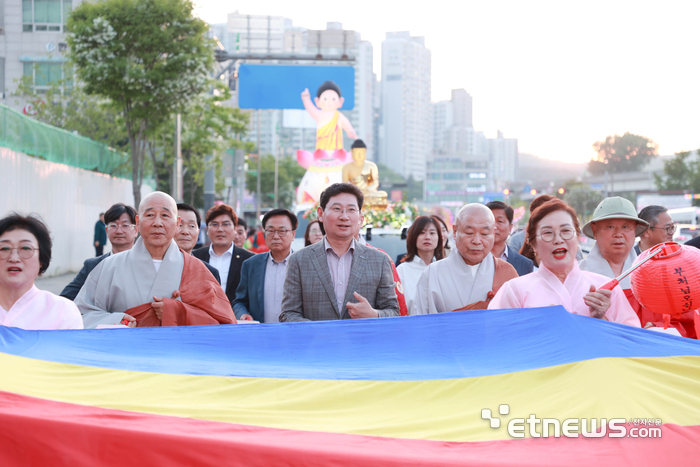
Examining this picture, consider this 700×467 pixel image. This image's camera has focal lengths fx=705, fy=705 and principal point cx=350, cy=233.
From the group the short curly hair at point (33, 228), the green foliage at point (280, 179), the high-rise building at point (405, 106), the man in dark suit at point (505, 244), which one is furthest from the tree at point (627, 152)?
the short curly hair at point (33, 228)

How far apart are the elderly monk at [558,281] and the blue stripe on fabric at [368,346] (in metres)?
0.30

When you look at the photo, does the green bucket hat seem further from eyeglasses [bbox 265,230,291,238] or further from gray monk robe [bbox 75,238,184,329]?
gray monk robe [bbox 75,238,184,329]

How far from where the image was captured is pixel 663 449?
227cm

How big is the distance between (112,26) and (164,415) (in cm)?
1367

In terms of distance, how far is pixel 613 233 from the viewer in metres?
4.41

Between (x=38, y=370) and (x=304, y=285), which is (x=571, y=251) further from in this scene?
(x=38, y=370)

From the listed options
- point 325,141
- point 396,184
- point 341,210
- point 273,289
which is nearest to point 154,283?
point 341,210

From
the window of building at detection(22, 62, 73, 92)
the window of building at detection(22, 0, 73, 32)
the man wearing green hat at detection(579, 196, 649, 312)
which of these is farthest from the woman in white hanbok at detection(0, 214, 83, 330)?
the window of building at detection(22, 62, 73, 92)

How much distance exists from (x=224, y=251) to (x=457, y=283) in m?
3.05

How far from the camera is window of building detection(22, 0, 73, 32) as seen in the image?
2106cm

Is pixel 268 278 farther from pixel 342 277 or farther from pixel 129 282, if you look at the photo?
pixel 342 277

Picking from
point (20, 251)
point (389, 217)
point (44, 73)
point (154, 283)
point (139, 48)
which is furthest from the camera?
point (44, 73)

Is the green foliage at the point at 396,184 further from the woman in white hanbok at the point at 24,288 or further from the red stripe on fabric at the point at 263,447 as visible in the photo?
the red stripe on fabric at the point at 263,447
